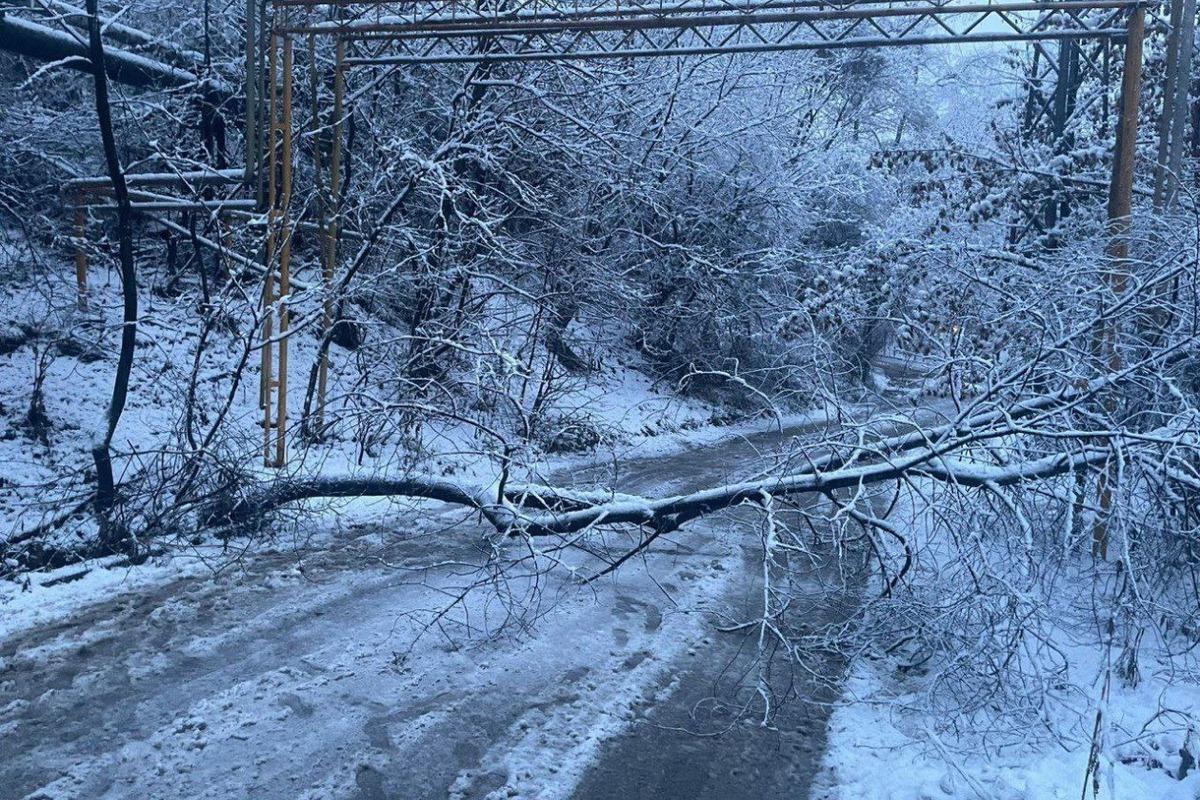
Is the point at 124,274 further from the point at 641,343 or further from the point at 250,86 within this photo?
the point at 641,343

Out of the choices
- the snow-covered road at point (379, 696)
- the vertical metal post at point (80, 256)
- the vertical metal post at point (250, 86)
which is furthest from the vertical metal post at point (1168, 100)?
the vertical metal post at point (80, 256)

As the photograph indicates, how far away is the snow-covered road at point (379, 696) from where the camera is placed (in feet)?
16.3

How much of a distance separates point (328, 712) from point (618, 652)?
2.09 m

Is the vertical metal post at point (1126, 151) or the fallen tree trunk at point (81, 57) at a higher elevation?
the fallen tree trunk at point (81, 57)

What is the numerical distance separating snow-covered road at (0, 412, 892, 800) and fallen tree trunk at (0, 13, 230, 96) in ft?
18.9

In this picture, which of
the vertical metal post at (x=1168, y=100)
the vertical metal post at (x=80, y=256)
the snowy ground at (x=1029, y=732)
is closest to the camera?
the snowy ground at (x=1029, y=732)

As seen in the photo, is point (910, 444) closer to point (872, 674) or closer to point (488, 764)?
point (872, 674)

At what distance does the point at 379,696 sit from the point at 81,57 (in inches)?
297

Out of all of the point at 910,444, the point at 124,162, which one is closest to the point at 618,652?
the point at 910,444

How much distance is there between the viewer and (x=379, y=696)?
5.91 metres

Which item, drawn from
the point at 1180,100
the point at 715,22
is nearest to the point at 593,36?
the point at 715,22

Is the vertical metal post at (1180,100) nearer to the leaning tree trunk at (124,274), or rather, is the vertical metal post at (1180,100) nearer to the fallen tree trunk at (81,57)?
the leaning tree trunk at (124,274)

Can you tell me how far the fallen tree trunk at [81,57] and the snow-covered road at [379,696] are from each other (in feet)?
18.9

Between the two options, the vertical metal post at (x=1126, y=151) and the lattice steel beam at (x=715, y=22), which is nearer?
the vertical metal post at (x=1126, y=151)
